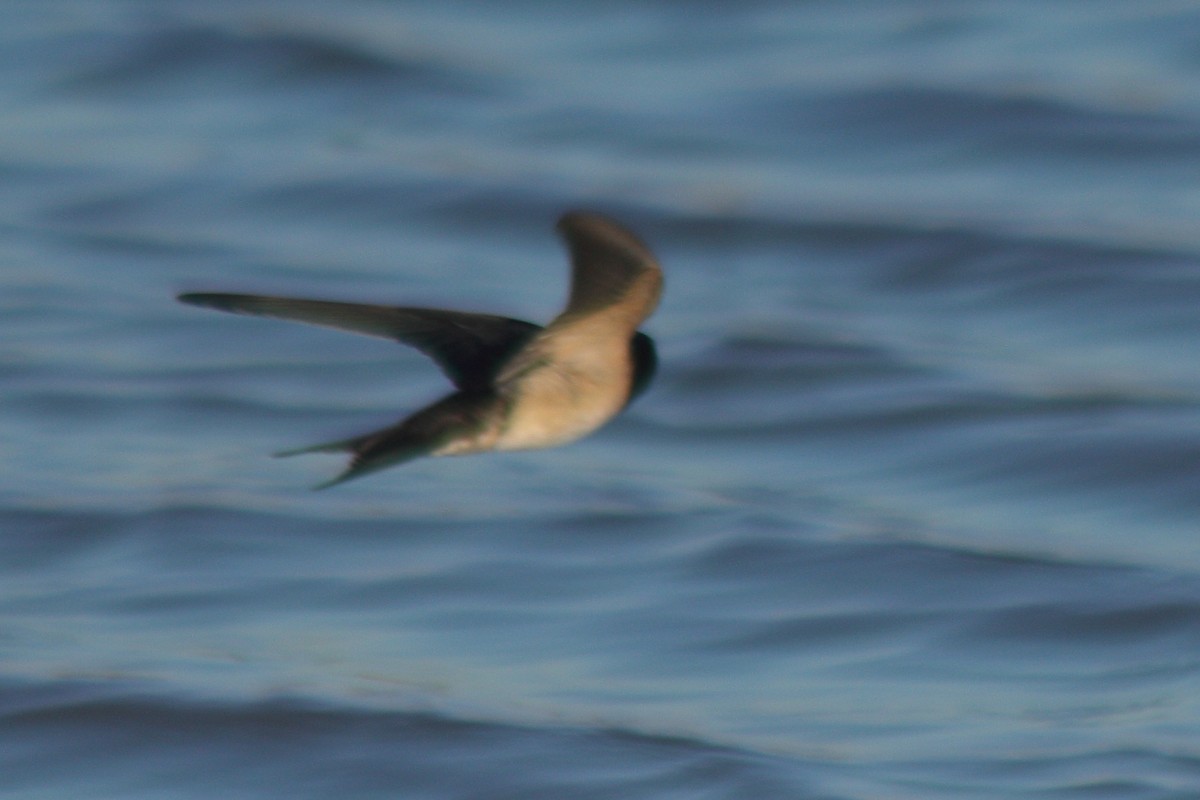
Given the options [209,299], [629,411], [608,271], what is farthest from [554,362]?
[629,411]

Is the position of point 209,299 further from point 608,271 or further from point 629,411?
point 629,411

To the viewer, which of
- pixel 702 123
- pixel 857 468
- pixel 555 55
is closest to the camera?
pixel 857 468

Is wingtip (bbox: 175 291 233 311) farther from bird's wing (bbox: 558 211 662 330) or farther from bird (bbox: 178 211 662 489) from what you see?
bird's wing (bbox: 558 211 662 330)

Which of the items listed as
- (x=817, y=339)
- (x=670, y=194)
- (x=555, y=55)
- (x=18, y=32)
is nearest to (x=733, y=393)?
(x=817, y=339)

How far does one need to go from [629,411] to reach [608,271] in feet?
14.2

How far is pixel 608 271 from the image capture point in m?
3.00

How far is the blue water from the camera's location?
5.11m

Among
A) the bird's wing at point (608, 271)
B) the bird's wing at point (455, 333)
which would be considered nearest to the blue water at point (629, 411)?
the bird's wing at point (455, 333)

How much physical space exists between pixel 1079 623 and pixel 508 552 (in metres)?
1.39

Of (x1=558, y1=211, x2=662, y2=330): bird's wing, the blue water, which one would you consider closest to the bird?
(x1=558, y1=211, x2=662, y2=330): bird's wing

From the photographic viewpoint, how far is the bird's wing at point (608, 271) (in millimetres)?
2955

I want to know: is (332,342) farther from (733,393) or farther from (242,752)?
(242,752)

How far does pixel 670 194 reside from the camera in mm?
9516

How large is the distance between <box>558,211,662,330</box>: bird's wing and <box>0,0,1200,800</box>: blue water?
73.7 inches
